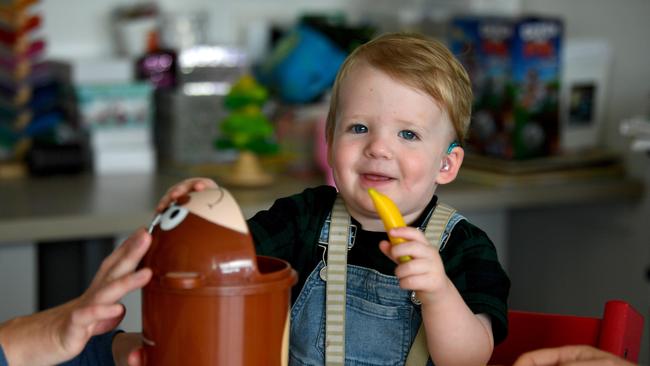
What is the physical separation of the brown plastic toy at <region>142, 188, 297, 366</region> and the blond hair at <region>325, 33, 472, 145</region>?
25 centimetres

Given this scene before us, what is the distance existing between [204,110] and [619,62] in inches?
37.6

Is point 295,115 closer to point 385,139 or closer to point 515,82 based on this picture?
point 515,82

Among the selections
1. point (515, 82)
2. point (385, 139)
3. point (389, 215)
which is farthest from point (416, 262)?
point (515, 82)

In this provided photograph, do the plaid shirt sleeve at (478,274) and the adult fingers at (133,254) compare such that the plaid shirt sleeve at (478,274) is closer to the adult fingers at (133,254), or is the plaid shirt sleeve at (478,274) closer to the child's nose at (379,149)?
the child's nose at (379,149)

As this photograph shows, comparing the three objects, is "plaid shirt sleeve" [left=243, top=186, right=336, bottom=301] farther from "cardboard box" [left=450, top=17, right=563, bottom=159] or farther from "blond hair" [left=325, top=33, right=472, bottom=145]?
"cardboard box" [left=450, top=17, right=563, bottom=159]

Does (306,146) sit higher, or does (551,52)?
(551,52)

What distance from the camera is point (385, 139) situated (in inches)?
35.7

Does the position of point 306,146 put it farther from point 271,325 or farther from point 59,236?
point 271,325

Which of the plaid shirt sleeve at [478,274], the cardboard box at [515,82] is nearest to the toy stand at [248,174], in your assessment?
the cardboard box at [515,82]

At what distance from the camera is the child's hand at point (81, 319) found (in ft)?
2.52

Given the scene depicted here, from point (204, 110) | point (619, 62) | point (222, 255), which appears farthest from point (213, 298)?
point (619, 62)

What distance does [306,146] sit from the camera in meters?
2.13

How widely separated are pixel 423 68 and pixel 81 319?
385mm

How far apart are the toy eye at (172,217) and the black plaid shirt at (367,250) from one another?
0.75 feet
